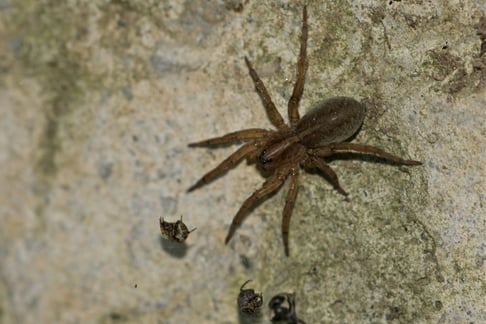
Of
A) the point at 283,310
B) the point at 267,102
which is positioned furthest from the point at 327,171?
the point at 283,310

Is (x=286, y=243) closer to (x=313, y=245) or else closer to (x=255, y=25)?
(x=313, y=245)

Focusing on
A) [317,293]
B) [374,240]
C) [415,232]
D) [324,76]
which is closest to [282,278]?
[317,293]

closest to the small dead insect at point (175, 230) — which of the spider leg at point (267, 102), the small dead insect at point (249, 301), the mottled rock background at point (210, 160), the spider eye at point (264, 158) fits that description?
the mottled rock background at point (210, 160)

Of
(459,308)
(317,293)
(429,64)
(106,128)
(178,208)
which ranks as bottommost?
(459,308)

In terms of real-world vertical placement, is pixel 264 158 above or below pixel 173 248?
above

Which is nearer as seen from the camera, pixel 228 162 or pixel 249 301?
pixel 249 301

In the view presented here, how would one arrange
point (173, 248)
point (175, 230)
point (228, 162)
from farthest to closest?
1. point (173, 248)
2. point (228, 162)
3. point (175, 230)

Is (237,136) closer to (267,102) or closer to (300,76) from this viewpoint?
(267,102)
